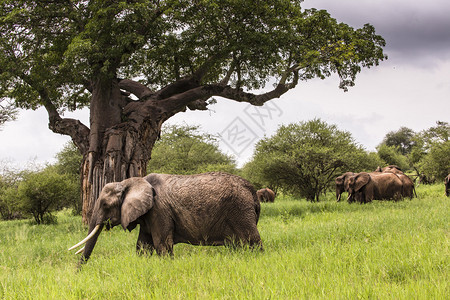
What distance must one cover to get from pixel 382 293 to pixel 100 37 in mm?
11731

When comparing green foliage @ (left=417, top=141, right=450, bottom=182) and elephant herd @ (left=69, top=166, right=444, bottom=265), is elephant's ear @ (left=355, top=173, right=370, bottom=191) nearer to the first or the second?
elephant herd @ (left=69, top=166, right=444, bottom=265)

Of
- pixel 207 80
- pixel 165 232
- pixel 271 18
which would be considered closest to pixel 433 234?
pixel 165 232

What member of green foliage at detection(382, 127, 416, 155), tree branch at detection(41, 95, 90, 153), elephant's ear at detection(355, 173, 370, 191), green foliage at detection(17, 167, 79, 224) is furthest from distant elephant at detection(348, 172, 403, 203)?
green foliage at detection(382, 127, 416, 155)

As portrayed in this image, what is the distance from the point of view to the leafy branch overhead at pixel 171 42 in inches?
469

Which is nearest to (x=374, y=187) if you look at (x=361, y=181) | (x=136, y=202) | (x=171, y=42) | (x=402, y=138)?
(x=361, y=181)

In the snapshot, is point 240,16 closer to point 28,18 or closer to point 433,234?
point 28,18

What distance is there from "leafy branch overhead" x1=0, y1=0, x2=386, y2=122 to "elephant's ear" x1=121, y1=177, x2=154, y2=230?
23.2 feet

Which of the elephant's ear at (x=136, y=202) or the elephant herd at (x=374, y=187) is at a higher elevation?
the elephant's ear at (x=136, y=202)

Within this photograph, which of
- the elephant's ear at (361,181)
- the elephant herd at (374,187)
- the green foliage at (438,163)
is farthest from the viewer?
the green foliage at (438,163)

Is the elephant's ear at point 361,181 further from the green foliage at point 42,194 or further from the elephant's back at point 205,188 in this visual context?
the green foliage at point 42,194

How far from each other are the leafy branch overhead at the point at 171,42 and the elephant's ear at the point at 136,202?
708 centimetres

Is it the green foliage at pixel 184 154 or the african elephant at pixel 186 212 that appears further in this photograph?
the green foliage at pixel 184 154

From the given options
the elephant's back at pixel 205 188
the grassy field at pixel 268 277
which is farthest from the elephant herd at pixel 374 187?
the elephant's back at pixel 205 188

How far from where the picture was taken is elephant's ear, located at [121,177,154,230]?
5.09m
